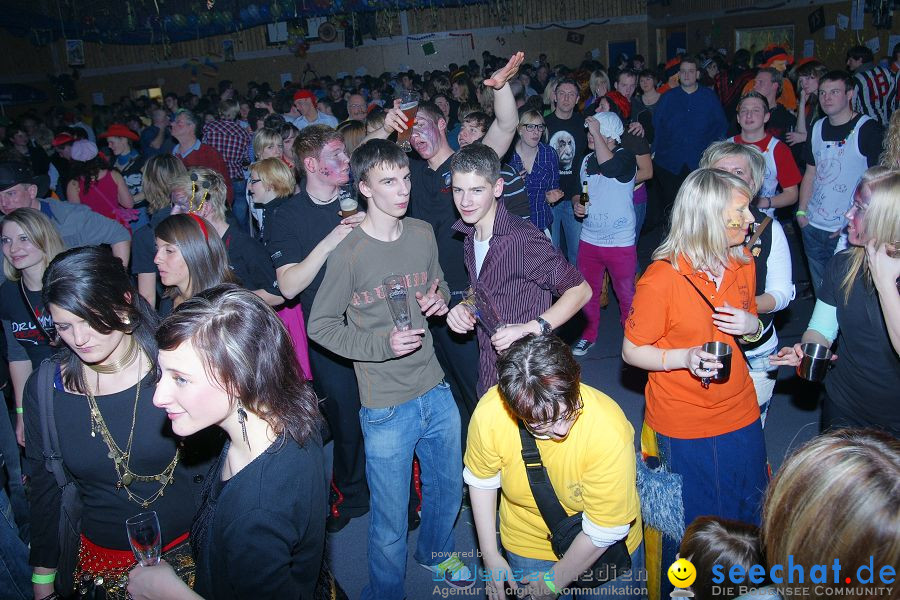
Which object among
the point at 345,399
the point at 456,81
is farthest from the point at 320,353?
the point at 456,81

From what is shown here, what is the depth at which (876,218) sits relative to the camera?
2.44 m

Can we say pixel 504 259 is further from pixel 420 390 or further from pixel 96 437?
pixel 96 437

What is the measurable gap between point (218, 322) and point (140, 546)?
735 mm

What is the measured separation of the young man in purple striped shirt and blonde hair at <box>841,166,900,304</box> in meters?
1.06

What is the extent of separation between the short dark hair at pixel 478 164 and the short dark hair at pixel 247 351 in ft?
4.27

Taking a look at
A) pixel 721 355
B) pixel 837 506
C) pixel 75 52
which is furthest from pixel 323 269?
pixel 75 52

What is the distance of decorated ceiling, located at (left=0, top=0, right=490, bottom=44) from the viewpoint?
58.4 ft

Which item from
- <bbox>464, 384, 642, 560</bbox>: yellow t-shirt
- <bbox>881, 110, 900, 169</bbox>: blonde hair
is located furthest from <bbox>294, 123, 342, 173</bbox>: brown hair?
<bbox>881, 110, 900, 169</bbox>: blonde hair

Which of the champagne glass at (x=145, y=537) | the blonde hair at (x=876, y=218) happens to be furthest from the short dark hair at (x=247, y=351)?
the blonde hair at (x=876, y=218)

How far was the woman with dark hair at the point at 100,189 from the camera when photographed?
6.19 metres

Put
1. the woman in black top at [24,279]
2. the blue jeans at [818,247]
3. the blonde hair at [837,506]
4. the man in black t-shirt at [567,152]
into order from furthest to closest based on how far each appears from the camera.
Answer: the man in black t-shirt at [567,152], the blue jeans at [818,247], the woman in black top at [24,279], the blonde hair at [837,506]

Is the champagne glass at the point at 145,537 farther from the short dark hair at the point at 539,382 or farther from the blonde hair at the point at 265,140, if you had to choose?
the blonde hair at the point at 265,140

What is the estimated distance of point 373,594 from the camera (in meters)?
3.02

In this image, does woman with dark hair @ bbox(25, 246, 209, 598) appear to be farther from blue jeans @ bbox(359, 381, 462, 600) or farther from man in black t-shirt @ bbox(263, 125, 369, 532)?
man in black t-shirt @ bbox(263, 125, 369, 532)
